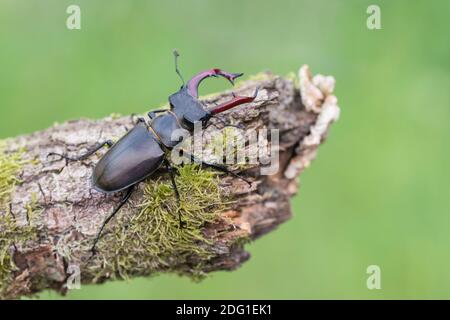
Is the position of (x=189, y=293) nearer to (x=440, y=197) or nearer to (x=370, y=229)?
(x=370, y=229)

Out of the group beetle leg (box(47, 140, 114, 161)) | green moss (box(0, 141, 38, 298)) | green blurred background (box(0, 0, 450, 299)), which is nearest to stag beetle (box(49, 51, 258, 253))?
beetle leg (box(47, 140, 114, 161))

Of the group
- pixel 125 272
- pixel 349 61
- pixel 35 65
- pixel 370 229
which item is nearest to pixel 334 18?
pixel 349 61

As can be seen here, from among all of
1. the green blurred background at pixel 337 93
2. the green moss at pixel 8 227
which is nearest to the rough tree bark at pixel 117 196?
the green moss at pixel 8 227

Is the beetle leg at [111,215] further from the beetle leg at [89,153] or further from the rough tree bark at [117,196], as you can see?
the beetle leg at [89,153]

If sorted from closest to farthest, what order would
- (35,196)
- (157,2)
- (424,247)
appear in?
1. (35,196)
2. (424,247)
3. (157,2)

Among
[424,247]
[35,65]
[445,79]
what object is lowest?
[424,247]
